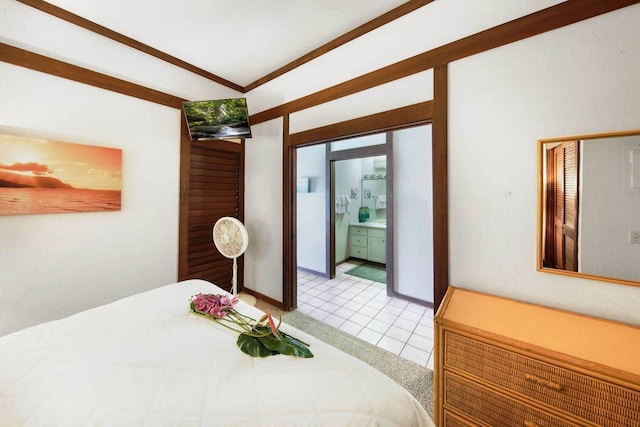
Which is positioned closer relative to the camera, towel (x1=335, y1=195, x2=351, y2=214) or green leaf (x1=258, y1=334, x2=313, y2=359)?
green leaf (x1=258, y1=334, x2=313, y2=359)

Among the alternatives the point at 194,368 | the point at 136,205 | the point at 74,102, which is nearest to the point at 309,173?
the point at 136,205

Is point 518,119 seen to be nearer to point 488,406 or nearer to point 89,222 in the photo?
point 488,406

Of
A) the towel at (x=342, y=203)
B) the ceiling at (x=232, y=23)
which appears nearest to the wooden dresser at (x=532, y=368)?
the ceiling at (x=232, y=23)

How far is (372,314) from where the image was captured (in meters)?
2.72

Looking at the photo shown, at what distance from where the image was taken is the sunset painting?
159 cm

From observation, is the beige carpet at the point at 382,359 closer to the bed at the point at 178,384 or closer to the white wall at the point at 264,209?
the white wall at the point at 264,209

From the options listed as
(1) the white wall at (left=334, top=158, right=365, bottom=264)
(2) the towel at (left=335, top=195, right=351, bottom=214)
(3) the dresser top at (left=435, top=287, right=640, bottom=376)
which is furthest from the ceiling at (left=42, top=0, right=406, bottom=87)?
(2) the towel at (left=335, top=195, right=351, bottom=214)

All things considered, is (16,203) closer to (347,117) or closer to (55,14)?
(55,14)

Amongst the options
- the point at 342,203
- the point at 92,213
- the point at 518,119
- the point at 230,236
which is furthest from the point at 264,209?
the point at 518,119

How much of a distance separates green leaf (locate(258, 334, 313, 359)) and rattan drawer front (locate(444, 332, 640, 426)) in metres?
0.78

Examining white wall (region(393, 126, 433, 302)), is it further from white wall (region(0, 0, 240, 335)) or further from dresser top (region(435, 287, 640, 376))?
white wall (region(0, 0, 240, 335))

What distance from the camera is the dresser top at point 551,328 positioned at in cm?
95

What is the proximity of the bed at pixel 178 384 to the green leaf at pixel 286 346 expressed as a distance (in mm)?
29

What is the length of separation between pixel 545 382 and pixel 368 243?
12.0 feet
